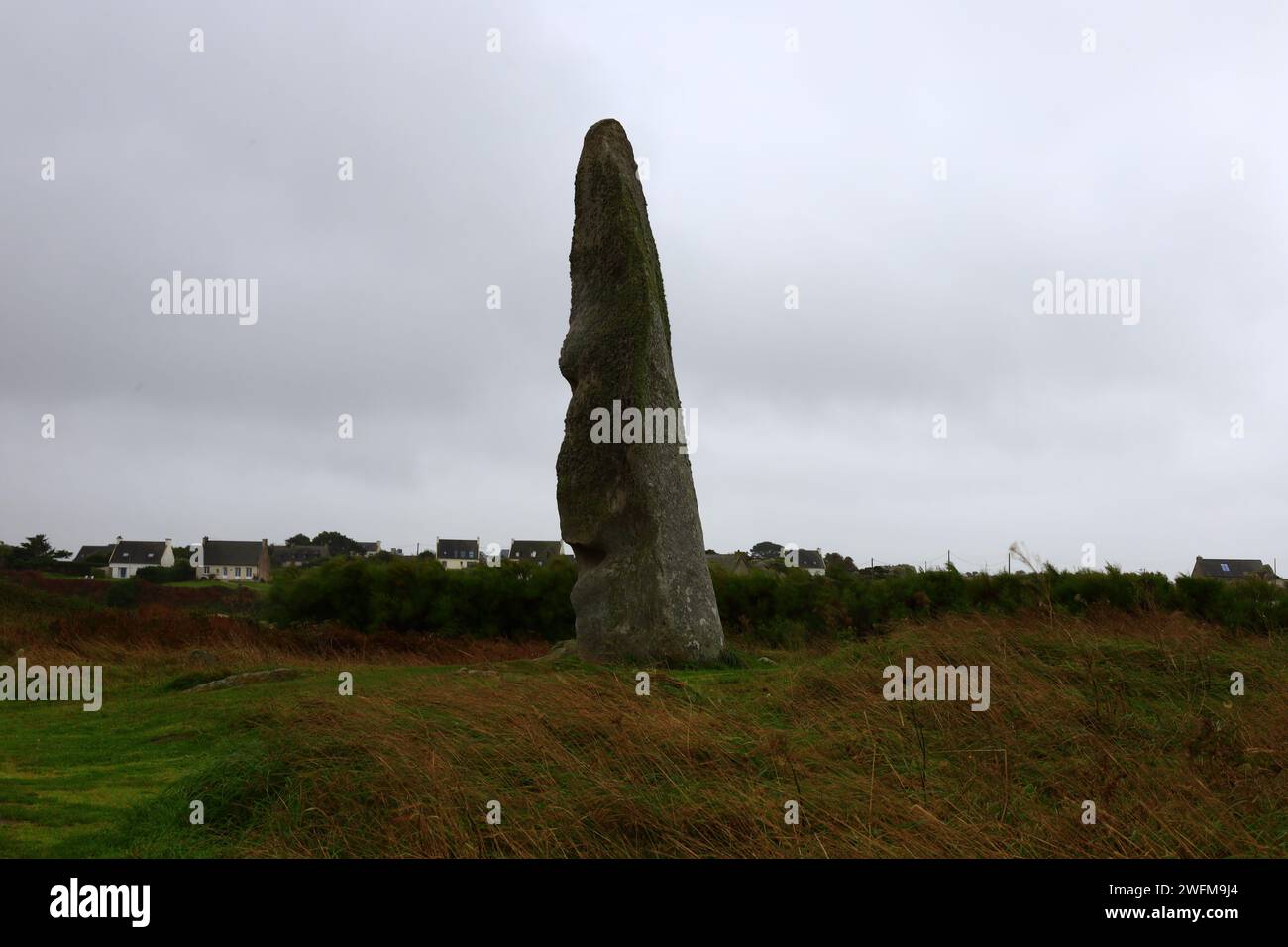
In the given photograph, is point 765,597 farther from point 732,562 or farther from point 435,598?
point 732,562

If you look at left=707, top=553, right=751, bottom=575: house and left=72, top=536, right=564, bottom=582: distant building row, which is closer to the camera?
left=707, top=553, right=751, bottom=575: house

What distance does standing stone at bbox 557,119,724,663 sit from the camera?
12562 millimetres

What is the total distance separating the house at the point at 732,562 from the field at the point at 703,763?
26.0 ft

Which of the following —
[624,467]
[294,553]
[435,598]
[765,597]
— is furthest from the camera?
[294,553]

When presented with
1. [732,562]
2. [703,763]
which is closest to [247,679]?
[703,763]

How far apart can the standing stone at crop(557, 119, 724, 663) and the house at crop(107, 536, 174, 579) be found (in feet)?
195

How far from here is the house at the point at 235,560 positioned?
6531cm

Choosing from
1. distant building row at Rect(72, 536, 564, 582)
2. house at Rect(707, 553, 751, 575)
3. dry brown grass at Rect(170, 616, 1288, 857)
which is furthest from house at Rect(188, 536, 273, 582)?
dry brown grass at Rect(170, 616, 1288, 857)

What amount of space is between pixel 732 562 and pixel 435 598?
58.0ft

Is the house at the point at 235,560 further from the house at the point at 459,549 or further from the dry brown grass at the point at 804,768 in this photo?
the dry brown grass at the point at 804,768

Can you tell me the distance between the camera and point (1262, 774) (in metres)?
6.09

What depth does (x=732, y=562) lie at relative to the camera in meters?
35.3

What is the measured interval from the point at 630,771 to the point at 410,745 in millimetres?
1536

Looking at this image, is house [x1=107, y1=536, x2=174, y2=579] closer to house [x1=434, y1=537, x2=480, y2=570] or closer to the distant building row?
the distant building row
